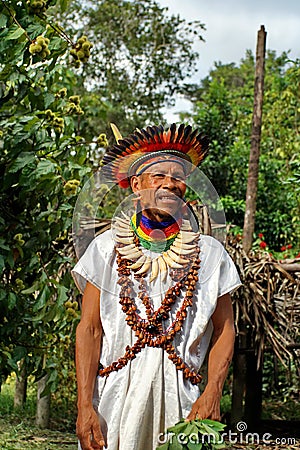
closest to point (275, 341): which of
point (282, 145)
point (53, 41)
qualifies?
point (53, 41)

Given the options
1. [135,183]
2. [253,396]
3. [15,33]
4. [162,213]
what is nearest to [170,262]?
[162,213]

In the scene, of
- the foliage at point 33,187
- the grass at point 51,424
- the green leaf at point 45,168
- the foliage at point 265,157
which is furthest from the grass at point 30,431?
the foliage at point 265,157

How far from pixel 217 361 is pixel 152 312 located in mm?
233

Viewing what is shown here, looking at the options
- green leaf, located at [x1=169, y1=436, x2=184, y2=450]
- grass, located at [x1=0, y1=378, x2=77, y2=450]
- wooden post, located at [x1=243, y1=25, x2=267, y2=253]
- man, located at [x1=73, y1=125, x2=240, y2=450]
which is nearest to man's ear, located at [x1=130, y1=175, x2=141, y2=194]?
man, located at [x1=73, y1=125, x2=240, y2=450]

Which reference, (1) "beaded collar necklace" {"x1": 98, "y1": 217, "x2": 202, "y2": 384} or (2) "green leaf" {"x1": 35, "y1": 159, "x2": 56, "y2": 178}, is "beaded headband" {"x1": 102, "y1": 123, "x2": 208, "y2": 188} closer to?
(1) "beaded collar necklace" {"x1": 98, "y1": 217, "x2": 202, "y2": 384}

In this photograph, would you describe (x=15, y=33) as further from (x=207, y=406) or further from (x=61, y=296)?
(x=207, y=406)

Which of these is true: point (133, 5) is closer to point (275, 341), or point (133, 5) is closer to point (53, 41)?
point (275, 341)

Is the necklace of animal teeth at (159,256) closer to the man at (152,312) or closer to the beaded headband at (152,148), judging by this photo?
the man at (152,312)

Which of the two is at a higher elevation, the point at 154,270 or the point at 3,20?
the point at 3,20

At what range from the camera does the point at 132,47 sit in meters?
14.4

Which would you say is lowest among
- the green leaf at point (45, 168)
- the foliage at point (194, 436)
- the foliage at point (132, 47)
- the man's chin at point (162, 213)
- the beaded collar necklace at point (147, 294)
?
the foliage at point (194, 436)

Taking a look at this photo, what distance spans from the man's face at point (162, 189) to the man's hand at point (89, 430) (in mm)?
591

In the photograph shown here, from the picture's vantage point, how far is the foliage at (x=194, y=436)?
1.91 m

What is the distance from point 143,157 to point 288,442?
413 centimetres
